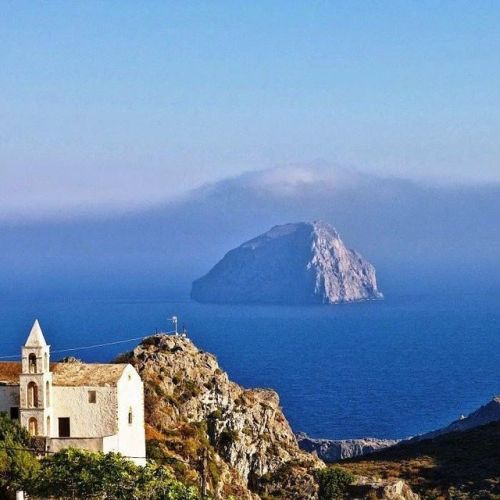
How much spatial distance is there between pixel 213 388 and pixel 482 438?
38011 mm

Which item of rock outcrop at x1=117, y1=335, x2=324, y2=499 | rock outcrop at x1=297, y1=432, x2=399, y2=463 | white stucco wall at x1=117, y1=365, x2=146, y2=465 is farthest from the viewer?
rock outcrop at x1=297, y1=432, x2=399, y2=463

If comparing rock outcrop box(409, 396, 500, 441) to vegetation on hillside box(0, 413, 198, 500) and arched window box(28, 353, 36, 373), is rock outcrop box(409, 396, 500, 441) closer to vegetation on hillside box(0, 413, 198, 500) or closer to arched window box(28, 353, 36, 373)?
arched window box(28, 353, 36, 373)

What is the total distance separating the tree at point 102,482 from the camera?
43.4 metres

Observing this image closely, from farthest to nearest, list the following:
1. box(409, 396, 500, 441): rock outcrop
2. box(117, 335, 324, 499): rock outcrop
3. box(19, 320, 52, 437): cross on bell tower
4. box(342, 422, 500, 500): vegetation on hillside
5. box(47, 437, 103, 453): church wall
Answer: box(409, 396, 500, 441): rock outcrop, box(342, 422, 500, 500): vegetation on hillside, box(117, 335, 324, 499): rock outcrop, box(19, 320, 52, 437): cross on bell tower, box(47, 437, 103, 453): church wall

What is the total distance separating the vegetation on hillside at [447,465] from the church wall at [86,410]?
2921 centimetres

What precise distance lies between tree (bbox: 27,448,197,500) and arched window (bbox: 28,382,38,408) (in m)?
4.98

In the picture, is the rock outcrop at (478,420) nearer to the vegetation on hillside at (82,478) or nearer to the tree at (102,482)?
the vegetation on hillside at (82,478)

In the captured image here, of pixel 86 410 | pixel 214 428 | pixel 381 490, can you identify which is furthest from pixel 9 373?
pixel 381 490

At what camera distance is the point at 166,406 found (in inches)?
2351

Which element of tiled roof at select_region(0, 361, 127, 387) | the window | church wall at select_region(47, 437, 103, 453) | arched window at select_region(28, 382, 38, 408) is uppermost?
tiled roof at select_region(0, 361, 127, 387)

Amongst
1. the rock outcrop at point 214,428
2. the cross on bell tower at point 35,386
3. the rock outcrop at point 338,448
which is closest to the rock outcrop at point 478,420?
the rock outcrop at point 338,448

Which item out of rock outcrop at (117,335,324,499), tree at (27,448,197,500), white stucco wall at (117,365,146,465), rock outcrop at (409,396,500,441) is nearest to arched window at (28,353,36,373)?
white stucco wall at (117,365,146,465)

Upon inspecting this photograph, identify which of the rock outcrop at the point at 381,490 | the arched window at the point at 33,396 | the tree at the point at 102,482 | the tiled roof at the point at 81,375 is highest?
the tiled roof at the point at 81,375

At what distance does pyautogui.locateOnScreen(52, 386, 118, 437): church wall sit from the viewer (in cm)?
5003
